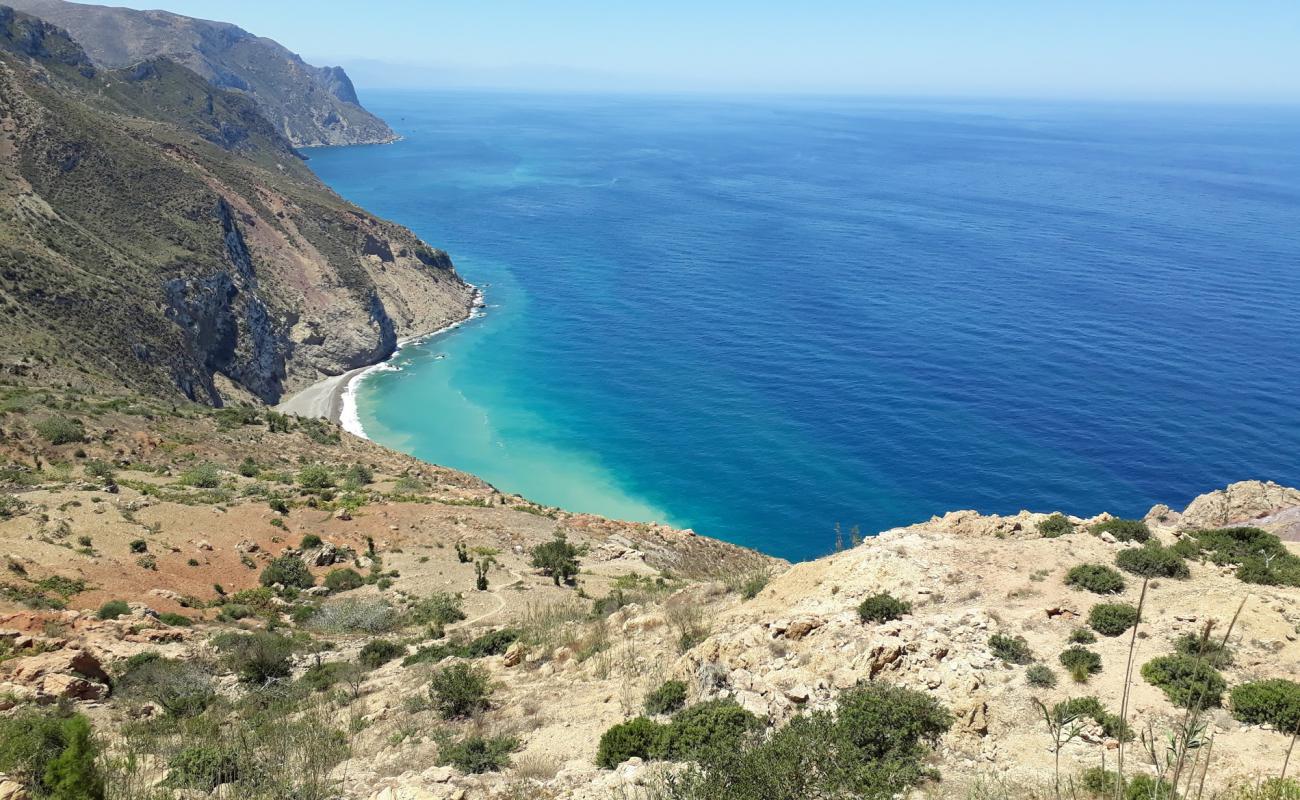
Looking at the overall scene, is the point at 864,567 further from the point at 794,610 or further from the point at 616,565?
the point at 616,565

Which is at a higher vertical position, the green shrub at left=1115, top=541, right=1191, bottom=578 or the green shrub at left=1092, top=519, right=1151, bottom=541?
the green shrub at left=1115, top=541, right=1191, bottom=578

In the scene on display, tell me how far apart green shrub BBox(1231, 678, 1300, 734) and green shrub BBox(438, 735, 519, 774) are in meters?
12.0

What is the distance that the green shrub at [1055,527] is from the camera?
21.5 meters

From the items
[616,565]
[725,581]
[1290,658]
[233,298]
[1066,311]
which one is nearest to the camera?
[1290,658]

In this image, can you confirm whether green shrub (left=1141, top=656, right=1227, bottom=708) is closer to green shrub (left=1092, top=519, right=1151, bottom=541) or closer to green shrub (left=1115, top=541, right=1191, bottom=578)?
green shrub (left=1115, top=541, right=1191, bottom=578)

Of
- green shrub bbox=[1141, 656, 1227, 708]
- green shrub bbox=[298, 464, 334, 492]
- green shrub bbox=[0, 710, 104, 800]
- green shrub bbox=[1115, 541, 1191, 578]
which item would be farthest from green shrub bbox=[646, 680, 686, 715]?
green shrub bbox=[298, 464, 334, 492]

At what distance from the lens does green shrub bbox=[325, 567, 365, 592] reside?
27.1 meters

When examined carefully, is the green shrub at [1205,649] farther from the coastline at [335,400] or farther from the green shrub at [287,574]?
the coastline at [335,400]

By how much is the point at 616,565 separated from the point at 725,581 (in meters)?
9.88

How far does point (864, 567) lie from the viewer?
1947 cm

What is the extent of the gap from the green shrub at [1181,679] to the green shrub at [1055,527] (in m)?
7.72

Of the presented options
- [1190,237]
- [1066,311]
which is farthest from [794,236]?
[1190,237]

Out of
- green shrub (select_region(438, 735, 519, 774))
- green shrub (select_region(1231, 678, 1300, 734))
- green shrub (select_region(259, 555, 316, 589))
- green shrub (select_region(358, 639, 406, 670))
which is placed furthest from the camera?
green shrub (select_region(259, 555, 316, 589))

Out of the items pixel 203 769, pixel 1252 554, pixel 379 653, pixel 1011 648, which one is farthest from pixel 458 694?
pixel 1252 554
